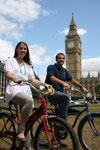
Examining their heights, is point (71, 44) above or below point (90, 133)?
above

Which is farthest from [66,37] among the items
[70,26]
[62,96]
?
[62,96]

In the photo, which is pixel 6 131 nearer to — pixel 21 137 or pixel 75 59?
pixel 21 137

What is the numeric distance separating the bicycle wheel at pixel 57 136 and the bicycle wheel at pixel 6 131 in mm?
617

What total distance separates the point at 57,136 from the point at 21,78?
Result: 119cm

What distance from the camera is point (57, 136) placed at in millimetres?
3029

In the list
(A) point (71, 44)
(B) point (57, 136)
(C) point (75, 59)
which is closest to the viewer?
(B) point (57, 136)

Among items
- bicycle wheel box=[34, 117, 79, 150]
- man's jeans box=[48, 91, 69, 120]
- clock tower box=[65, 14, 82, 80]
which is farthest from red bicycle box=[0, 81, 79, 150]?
clock tower box=[65, 14, 82, 80]

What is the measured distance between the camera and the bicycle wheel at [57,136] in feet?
8.94

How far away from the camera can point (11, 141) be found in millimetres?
3398

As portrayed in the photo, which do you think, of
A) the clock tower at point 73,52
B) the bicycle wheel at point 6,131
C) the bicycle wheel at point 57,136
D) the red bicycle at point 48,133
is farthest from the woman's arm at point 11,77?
the clock tower at point 73,52

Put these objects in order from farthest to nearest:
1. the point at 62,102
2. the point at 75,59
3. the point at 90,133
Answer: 1. the point at 75,59
2. the point at 62,102
3. the point at 90,133

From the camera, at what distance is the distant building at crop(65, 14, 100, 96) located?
357ft

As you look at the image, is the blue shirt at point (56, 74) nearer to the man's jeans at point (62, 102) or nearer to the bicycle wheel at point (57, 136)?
the man's jeans at point (62, 102)

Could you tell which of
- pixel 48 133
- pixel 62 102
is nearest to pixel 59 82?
pixel 62 102
